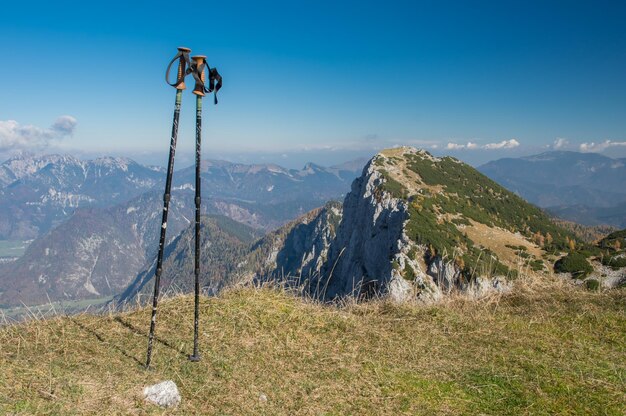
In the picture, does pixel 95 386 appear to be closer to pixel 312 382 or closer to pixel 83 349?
pixel 83 349

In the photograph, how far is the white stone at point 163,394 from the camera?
531 centimetres

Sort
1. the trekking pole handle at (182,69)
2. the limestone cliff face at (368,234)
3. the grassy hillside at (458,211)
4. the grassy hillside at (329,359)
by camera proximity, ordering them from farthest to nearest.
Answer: the limestone cliff face at (368,234)
the grassy hillside at (458,211)
the trekking pole handle at (182,69)
the grassy hillside at (329,359)

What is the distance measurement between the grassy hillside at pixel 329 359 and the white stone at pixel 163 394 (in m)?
0.13

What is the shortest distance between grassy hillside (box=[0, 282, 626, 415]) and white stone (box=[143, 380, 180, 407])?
134mm

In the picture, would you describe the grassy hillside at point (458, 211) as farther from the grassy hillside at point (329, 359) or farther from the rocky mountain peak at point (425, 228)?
the grassy hillside at point (329, 359)

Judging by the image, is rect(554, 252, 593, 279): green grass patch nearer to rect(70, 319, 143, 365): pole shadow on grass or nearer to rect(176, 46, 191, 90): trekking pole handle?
rect(70, 319, 143, 365): pole shadow on grass

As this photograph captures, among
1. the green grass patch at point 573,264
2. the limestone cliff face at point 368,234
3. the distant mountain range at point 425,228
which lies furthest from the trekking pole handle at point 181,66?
the limestone cliff face at point 368,234

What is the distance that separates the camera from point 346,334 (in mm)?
8320

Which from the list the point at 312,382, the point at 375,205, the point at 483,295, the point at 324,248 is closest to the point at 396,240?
the point at 375,205

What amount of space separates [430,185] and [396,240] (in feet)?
125

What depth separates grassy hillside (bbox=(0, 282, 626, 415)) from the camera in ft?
17.8

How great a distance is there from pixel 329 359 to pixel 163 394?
302cm

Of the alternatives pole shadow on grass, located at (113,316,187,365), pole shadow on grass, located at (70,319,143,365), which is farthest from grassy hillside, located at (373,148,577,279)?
pole shadow on grass, located at (70,319,143,365)

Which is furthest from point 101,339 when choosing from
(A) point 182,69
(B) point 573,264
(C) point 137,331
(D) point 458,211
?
(D) point 458,211
